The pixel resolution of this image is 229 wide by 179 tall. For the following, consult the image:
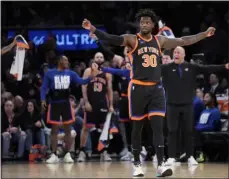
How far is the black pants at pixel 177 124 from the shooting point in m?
12.8

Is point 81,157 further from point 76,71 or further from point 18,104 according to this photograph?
point 76,71

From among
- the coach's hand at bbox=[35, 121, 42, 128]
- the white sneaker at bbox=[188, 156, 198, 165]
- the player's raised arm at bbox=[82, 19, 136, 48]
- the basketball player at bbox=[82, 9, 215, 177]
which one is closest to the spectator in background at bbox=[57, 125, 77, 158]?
the coach's hand at bbox=[35, 121, 42, 128]

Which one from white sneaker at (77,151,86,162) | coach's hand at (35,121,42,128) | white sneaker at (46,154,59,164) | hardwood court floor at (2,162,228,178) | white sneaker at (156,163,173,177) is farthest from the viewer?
coach's hand at (35,121,42,128)

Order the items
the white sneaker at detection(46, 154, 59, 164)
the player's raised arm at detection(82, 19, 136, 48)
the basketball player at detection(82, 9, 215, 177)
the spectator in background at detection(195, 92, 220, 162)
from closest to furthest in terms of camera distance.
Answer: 1. the player's raised arm at detection(82, 19, 136, 48)
2. the basketball player at detection(82, 9, 215, 177)
3. the white sneaker at detection(46, 154, 59, 164)
4. the spectator in background at detection(195, 92, 220, 162)

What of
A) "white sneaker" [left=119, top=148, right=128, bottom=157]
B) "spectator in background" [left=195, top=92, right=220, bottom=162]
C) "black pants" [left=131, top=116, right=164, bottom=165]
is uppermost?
"spectator in background" [left=195, top=92, right=220, bottom=162]

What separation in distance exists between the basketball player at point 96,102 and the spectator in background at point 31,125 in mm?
1028

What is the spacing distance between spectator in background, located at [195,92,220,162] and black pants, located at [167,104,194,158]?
128 centimetres

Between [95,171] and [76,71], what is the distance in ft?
17.5

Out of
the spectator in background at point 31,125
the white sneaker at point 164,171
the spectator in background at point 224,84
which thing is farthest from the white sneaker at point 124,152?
the white sneaker at point 164,171

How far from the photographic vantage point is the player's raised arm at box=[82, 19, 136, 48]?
8820 mm

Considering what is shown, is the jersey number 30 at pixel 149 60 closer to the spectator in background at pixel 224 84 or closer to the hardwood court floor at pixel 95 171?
the hardwood court floor at pixel 95 171

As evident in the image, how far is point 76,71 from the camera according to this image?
1628 centimetres

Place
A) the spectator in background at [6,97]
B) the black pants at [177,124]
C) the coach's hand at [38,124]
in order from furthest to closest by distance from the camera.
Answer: the spectator in background at [6,97]
the coach's hand at [38,124]
the black pants at [177,124]

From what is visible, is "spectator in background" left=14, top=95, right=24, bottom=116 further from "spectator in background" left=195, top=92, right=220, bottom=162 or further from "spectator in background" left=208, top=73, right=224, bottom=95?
"spectator in background" left=208, top=73, right=224, bottom=95
